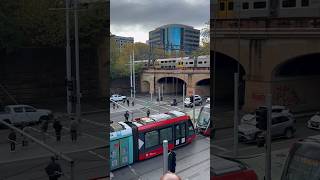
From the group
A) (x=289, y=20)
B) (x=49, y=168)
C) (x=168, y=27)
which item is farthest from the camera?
(x=49, y=168)

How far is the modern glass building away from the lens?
343cm

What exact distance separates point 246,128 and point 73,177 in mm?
1544

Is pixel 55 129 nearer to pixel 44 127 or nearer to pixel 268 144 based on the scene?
pixel 44 127

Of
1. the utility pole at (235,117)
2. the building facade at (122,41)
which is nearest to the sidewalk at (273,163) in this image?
the utility pole at (235,117)

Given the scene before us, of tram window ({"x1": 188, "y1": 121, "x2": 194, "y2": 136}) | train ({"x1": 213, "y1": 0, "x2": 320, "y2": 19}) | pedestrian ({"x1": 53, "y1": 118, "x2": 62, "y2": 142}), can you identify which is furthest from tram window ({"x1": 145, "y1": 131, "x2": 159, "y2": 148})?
train ({"x1": 213, "y1": 0, "x2": 320, "y2": 19})

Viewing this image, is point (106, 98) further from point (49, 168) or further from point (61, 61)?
point (49, 168)

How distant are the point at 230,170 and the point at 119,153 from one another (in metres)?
1.01

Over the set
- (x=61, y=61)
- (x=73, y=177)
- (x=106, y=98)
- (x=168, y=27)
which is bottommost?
(x=73, y=177)

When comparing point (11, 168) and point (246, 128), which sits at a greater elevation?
point (246, 128)

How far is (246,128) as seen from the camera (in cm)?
395

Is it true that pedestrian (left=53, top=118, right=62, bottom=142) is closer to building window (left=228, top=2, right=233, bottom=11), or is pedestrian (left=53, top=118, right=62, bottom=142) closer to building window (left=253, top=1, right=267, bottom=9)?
building window (left=228, top=2, right=233, bottom=11)

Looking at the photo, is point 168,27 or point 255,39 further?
point 255,39

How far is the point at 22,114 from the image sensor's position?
3840 mm

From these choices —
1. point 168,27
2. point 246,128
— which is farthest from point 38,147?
point 246,128
